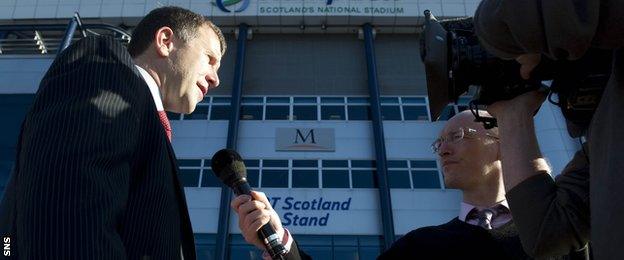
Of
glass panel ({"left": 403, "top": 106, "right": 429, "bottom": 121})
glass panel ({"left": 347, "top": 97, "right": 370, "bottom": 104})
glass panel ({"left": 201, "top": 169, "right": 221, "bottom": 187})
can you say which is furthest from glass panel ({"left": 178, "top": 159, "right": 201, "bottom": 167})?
glass panel ({"left": 403, "top": 106, "right": 429, "bottom": 121})

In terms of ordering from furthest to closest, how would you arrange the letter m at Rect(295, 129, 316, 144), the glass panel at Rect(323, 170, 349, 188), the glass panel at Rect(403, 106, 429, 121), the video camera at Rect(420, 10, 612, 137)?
1. the glass panel at Rect(403, 106, 429, 121)
2. the letter m at Rect(295, 129, 316, 144)
3. the glass panel at Rect(323, 170, 349, 188)
4. the video camera at Rect(420, 10, 612, 137)

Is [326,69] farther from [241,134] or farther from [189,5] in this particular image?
[189,5]

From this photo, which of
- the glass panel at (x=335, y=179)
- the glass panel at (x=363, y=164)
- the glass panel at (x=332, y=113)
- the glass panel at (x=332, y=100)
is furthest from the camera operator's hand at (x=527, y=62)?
the glass panel at (x=332, y=100)

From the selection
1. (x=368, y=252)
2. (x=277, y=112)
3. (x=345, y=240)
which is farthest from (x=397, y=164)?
(x=277, y=112)

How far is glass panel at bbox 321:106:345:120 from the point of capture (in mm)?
17625

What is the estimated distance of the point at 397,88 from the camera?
18422 millimetres

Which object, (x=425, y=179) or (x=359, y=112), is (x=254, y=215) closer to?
(x=425, y=179)

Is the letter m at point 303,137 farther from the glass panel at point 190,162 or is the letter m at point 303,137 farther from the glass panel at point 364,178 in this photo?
the glass panel at point 190,162

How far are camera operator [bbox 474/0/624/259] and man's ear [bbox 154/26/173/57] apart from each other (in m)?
1.09

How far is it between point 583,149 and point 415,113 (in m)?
16.4

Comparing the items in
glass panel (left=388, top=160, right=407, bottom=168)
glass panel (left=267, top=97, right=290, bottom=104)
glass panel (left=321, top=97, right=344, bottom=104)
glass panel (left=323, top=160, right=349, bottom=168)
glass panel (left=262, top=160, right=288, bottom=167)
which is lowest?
glass panel (left=388, top=160, right=407, bottom=168)

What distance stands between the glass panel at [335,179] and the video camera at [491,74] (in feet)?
47.3

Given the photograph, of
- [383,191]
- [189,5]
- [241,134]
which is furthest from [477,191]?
[189,5]

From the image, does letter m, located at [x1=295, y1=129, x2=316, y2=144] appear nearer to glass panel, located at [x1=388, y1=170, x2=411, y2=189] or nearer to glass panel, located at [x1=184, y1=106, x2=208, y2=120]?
glass panel, located at [x1=388, y1=170, x2=411, y2=189]
